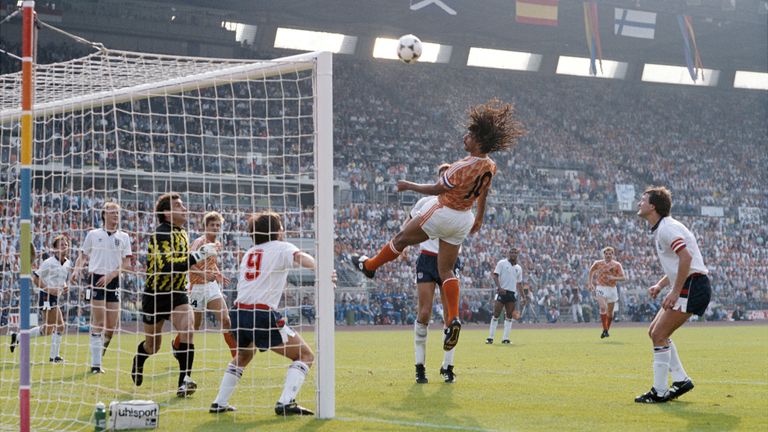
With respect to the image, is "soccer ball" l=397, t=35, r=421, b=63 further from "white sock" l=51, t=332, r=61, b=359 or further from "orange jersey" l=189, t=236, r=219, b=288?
"white sock" l=51, t=332, r=61, b=359

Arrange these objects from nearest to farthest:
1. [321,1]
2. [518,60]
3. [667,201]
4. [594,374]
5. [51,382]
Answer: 1. [667,201]
2. [51,382]
3. [594,374]
4. [321,1]
5. [518,60]

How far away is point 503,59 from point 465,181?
45982 mm

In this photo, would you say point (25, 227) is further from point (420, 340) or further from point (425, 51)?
point (425, 51)

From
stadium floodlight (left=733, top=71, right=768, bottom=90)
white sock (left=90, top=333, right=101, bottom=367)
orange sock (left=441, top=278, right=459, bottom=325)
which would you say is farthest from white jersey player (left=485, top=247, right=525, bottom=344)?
stadium floodlight (left=733, top=71, right=768, bottom=90)

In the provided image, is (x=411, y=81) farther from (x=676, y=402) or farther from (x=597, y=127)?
(x=676, y=402)

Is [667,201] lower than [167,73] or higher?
lower

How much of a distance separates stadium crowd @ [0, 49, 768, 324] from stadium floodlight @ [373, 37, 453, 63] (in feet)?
1.93

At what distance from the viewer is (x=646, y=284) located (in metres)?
40.5

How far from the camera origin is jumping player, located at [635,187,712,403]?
9.12m

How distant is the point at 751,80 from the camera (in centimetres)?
A: 6134

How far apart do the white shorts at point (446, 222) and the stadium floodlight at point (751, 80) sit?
2174 inches

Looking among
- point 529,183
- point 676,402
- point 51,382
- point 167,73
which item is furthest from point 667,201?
point 529,183

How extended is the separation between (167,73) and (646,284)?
3381 centimetres

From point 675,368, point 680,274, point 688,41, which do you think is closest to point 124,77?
point 680,274
